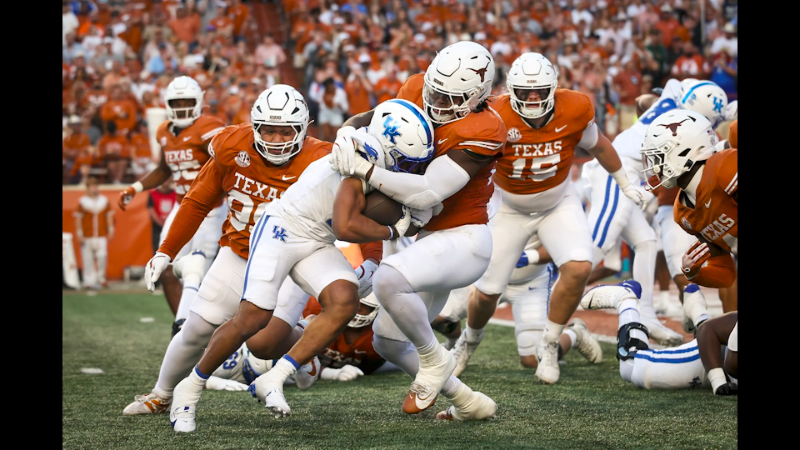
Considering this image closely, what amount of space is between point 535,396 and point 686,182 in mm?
1447

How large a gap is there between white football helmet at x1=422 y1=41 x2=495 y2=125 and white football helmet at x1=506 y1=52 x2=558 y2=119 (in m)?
1.00

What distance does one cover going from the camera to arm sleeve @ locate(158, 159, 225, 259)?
4863 millimetres

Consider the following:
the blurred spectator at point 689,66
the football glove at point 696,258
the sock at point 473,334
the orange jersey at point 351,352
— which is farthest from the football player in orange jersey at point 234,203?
the blurred spectator at point 689,66

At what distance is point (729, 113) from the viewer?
7285 millimetres

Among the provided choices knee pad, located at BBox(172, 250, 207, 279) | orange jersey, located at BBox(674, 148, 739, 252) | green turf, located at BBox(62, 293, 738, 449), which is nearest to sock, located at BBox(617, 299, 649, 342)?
green turf, located at BBox(62, 293, 738, 449)

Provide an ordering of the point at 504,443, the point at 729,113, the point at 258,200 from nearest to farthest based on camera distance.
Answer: the point at 504,443, the point at 258,200, the point at 729,113

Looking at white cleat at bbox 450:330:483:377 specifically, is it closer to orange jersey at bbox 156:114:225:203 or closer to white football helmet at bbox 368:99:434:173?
white football helmet at bbox 368:99:434:173

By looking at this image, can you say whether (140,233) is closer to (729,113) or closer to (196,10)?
(196,10)

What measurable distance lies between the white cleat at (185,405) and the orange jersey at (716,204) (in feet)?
8.21

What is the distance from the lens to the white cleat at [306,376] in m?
5.50

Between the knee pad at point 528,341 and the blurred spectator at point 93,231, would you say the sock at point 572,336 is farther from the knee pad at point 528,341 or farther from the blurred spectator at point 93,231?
the blurred spectator at point 93,231

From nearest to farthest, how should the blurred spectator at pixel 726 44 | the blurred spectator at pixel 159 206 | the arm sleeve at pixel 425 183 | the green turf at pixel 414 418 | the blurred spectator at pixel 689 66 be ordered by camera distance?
the green turf at pixel 414 418 → the arm sleeve at pixel 425 183 → the blurred spectator at pixel 159 206 → the blurred spectator at pixel 689 66 → the blurred spectator at pixel 726 44
